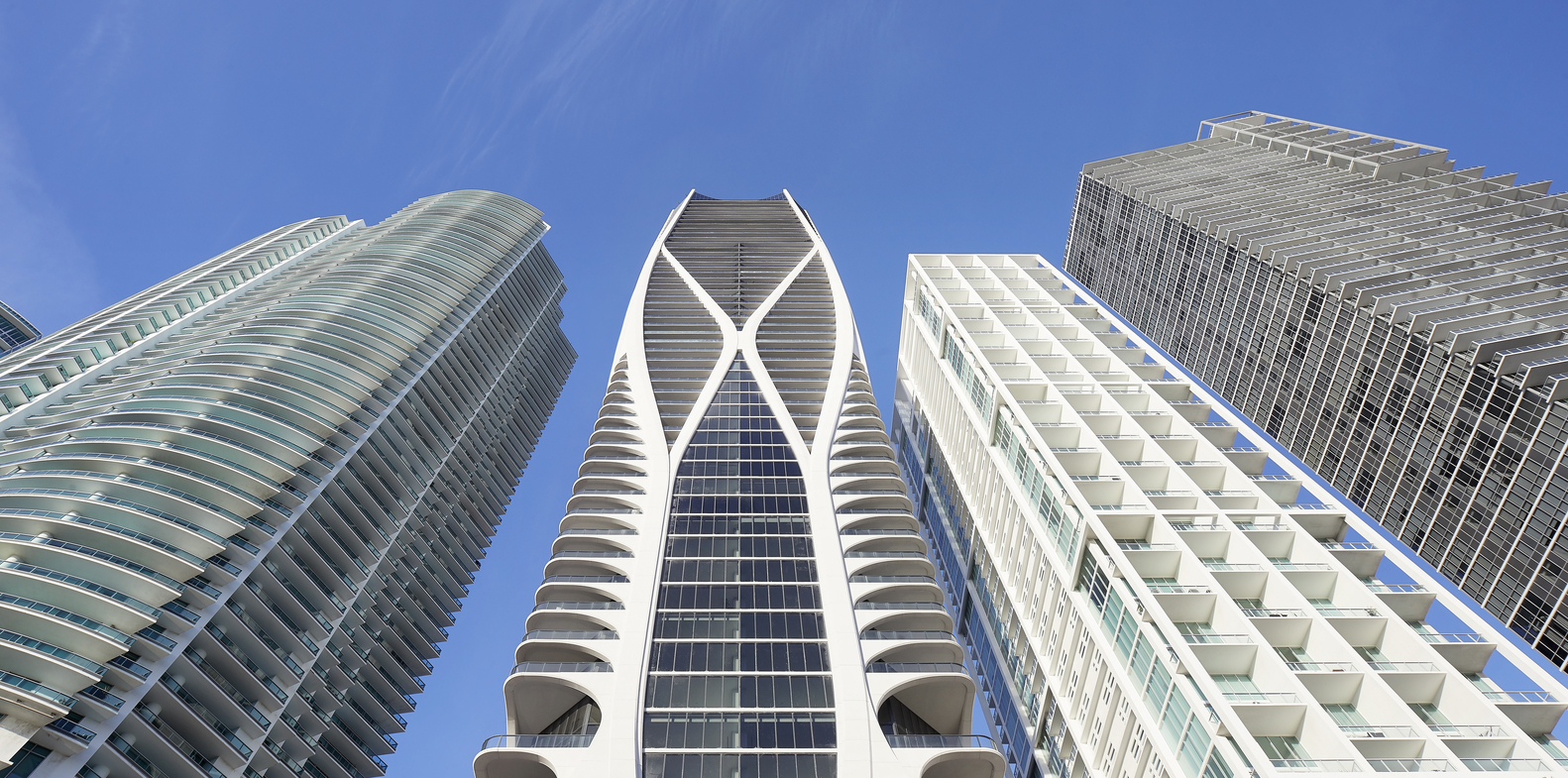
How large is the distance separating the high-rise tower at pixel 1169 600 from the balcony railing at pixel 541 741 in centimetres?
3240

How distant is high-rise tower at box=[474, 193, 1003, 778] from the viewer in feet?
147

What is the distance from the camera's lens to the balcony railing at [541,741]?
43.5 m

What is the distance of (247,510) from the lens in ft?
202

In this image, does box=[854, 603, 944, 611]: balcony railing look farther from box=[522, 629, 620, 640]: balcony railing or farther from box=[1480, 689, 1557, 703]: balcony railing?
box=[1480, 689, 1557, 703]: balcony railing

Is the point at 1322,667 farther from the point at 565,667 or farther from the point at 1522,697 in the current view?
the point at 565,667

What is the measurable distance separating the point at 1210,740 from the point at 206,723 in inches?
2390

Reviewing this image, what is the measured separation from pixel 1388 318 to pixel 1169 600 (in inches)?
2724

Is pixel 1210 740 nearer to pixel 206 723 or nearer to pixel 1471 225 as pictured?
pixel 206 723

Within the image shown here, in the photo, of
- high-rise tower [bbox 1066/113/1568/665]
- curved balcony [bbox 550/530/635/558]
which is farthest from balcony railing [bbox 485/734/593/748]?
high-rise tower [bbox 1066/113/1568/665]

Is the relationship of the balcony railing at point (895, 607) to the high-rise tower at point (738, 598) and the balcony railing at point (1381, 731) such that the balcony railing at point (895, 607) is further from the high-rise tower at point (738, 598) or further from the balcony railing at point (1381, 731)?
the balcony railing at point (1381, 731)

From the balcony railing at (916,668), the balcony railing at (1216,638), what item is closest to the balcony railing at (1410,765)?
the balcony railing at (1216,638)

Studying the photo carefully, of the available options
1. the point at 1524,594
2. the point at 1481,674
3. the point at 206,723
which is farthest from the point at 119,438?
the point at 1524,594

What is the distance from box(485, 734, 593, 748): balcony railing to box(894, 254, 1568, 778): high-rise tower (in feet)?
106

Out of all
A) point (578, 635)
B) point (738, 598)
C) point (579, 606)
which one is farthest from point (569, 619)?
point (738, 598)
